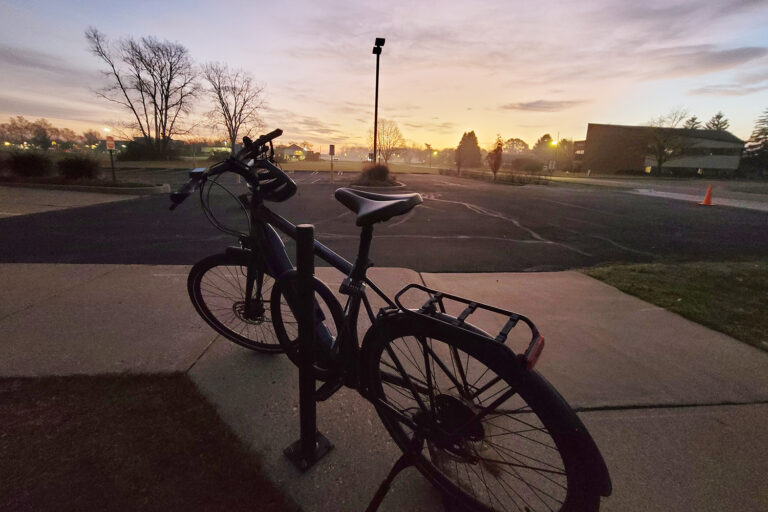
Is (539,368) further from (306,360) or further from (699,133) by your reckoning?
(699,133)

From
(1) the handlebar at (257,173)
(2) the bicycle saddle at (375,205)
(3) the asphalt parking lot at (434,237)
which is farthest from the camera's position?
(3) the asphalt parking lot at (434,237)

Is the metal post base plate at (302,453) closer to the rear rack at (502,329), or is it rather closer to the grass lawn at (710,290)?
the rear rack at (502,329)

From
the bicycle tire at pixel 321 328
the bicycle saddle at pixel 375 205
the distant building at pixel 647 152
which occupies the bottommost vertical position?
the bicycle tire at pixel 321 328

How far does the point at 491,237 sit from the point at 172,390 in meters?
6.35

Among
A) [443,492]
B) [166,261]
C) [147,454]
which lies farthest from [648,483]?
[166,261]

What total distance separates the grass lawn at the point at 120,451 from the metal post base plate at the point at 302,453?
151 millimetres

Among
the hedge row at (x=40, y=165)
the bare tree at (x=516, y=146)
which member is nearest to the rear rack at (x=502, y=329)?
the hedge row at (x=40, y=165)

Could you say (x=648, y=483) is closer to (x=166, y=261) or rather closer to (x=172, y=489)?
(x=172, y=489)

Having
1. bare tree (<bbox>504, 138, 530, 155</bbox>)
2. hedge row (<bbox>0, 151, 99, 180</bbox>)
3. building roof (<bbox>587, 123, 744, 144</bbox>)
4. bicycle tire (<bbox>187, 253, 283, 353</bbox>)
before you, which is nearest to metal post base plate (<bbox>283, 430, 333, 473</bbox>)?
bicycle tire (<bbox>187, 253, 283, 353</bbox>)

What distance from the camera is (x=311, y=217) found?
30.7ft

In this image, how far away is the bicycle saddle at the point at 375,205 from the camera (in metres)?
1.48

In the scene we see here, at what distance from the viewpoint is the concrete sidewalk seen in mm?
1665

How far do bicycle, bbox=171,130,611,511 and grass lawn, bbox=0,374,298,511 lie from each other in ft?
1.81

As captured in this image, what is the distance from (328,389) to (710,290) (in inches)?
187
